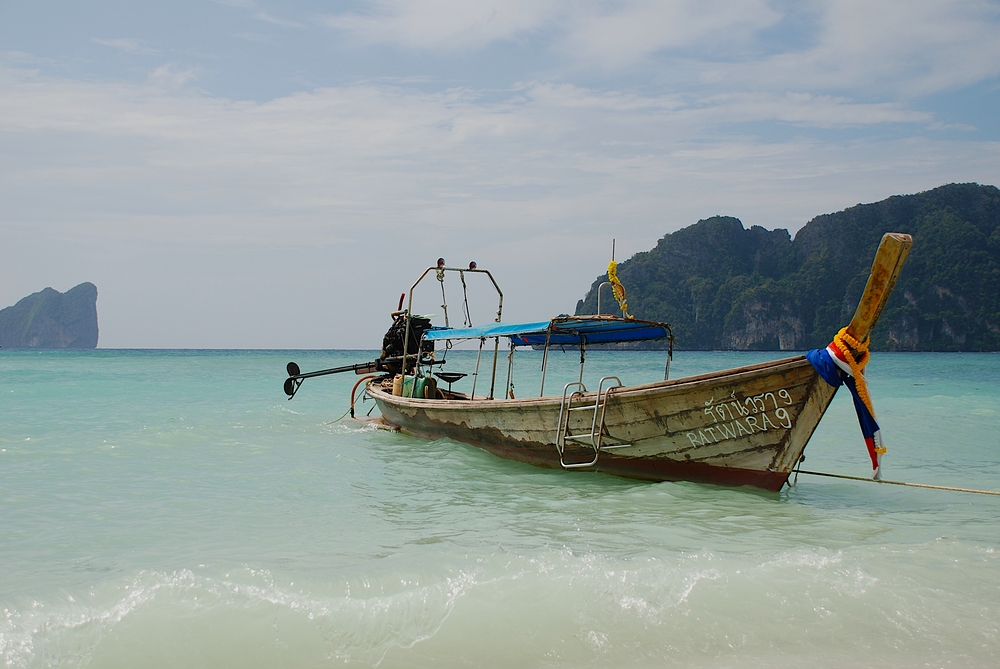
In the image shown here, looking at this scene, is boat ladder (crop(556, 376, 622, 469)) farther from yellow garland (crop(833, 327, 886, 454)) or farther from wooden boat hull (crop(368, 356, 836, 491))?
yellow garland (crop(833, 327, 886, 454))

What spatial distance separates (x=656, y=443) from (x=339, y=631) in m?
3.98

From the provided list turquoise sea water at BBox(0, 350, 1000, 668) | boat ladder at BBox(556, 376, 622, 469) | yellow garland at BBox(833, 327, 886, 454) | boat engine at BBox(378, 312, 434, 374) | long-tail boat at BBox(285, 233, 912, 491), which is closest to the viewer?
turquoise sea water at BBox(0, 350, 1000, 668)

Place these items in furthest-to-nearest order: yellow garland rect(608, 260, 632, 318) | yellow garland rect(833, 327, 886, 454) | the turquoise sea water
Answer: yellow garland rect(608, 260, 632, 318), yellow garland rect(833, 327, 886, 454), the turquoise sea water

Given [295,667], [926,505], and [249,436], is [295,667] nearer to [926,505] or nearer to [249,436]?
[926,505]

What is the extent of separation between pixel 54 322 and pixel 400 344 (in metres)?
152

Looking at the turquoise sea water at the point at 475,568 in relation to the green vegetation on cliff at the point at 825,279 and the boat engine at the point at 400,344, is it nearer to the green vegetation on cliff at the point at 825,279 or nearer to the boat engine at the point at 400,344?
the boat engine at the point at 400,344

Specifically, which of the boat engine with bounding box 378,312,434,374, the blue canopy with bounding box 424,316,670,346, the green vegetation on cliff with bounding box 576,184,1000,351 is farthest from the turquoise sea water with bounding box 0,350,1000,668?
the green vegetation on cliff with bounding box 576,184,1000,351

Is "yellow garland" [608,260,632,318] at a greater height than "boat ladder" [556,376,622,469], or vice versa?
"yellow garland" [608,260,632,318]

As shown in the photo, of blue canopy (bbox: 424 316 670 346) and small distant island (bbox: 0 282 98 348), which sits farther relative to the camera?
small distant island (bbox: 0 282 98 348)

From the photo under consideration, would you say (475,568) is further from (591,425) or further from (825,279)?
(825,279)

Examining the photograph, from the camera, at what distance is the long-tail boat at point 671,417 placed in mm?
6188

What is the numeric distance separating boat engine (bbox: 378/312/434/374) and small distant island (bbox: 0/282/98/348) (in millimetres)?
149648

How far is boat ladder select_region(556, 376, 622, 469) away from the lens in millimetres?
7285

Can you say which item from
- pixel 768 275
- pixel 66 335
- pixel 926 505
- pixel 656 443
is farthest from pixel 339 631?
pixel 66 335
